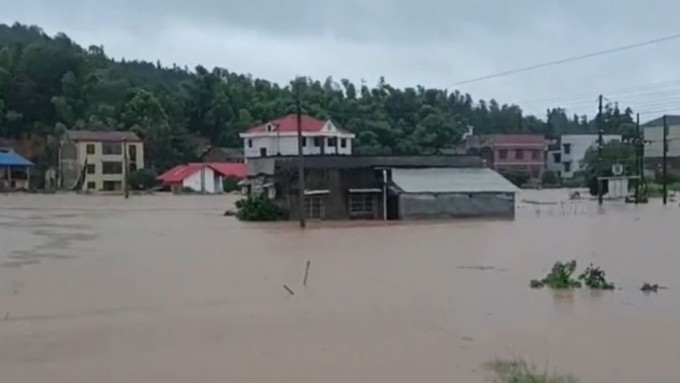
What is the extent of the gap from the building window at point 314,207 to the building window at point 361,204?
1.19 m

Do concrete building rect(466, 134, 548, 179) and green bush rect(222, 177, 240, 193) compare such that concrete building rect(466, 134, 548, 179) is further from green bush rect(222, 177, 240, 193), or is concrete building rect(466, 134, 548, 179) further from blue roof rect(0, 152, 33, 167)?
blue roof rect(0, 152, 33, 167)

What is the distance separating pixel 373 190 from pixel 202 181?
105 ft

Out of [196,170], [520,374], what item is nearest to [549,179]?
[196,170]

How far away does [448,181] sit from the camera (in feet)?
124

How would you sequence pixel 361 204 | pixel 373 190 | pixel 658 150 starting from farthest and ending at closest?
1. pixel 658 150
2. pixel 361 204
3. pixel 373 190

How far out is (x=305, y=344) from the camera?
10.6 meters

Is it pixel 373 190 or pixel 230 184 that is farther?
pixel 230 184

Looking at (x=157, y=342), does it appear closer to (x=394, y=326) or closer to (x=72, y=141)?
(x=394, y=326)

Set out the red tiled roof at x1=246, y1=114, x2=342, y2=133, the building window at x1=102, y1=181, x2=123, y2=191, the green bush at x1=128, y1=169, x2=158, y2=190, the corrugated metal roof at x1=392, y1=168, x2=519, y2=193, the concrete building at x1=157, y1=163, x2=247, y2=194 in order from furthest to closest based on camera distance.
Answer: the building window at x1=102, y1=181, x2=123, y2=191
the green bush at x1=128, y1=169, x2=158, y2=190
the concrete building at x1=157, y1=163, x2=247, y2=194
the red tiled roof at x1=246, y1=114, x2=342, y2=133
the corrugated metal roof at x1=392, y1=168, x2=519, y2=193

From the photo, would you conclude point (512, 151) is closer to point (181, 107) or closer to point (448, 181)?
point (181, 107)

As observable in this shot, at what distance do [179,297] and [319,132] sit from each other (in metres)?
49.5

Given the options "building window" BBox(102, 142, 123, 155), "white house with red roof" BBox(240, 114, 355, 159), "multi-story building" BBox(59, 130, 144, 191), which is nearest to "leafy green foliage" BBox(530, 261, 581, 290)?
"white house with red roof" BBox(240, 114, 355, 159)

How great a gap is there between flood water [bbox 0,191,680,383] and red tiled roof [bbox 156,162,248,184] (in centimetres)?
3926

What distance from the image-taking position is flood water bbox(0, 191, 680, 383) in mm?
9383
